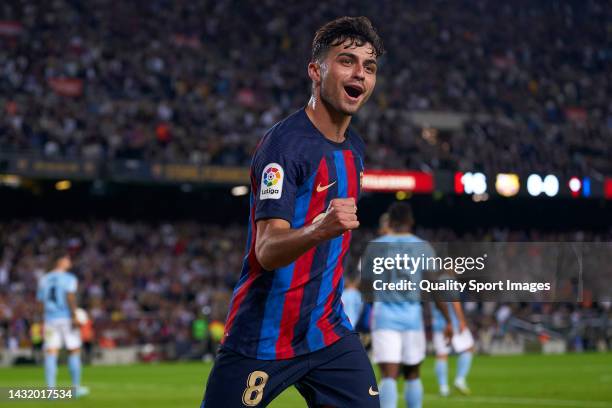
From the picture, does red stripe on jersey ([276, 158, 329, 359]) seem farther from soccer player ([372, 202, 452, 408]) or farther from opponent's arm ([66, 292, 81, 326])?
opponent's arm ([66, 292, 81, 326])

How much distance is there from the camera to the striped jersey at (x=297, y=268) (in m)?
4.80

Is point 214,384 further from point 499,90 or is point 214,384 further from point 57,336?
point 499,90

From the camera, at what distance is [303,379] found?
5105 mm

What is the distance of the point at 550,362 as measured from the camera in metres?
26.9

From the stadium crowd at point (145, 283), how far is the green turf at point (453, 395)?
200 centimetres

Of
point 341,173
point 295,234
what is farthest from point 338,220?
point 341,173

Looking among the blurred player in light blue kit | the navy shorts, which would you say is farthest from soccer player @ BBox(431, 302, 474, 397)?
the navy shorts

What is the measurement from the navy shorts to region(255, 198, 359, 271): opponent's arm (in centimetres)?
54

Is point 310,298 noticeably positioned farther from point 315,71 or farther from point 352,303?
point 352,303

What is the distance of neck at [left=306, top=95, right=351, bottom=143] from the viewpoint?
4.99 metres

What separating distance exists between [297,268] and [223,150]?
29564mm

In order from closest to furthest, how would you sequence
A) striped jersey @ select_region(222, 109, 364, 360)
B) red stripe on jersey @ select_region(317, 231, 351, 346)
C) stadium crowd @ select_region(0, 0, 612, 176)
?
striped jersey @ select_region(222, 109, 364, 360)
red stripe on jersey @ select_region(317, 231, 351, 346)
stadium crowd @ select_region(0, 0, 612, 176)

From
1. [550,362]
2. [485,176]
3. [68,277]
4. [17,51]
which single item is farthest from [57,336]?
[17,51]

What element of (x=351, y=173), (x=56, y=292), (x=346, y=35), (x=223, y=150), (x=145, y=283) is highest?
(x=223, y=150)
